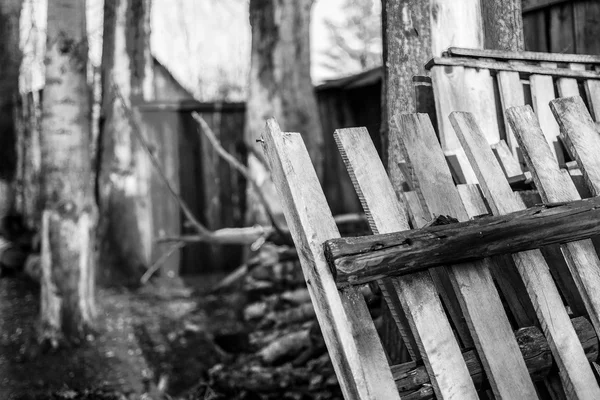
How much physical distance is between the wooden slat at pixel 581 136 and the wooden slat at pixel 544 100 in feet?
1.79

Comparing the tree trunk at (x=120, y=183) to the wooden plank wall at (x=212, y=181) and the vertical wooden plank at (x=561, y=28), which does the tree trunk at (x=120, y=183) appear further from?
the vertical wooden plank at (x=561, y=28)

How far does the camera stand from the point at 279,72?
6.91 metres

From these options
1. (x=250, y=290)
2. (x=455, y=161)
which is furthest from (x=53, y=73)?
(x=455, y=161)

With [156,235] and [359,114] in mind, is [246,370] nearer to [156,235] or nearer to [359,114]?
[156,235]

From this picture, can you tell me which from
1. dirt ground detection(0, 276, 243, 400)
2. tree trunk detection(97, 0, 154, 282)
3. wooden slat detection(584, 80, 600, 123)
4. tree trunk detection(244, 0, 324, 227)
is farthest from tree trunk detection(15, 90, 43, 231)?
wooden slat detection(584, 80, 600, 123)

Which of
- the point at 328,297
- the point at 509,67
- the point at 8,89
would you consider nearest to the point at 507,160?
the point at 509,67

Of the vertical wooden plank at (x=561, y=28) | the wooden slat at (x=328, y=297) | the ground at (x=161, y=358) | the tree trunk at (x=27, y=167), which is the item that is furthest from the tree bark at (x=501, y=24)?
the tree trunk at (x=27, y=167)

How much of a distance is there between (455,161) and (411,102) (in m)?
0.42

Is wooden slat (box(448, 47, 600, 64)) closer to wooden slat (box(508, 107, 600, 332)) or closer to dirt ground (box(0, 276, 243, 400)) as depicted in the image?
wooden slat (box(508, 107, 600, 332))

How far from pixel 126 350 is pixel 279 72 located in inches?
144

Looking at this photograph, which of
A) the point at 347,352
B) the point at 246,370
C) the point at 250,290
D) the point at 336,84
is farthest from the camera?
the point at 336,84

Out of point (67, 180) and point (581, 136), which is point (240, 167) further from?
point (581, 136)

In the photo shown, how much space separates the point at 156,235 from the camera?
25.0ft

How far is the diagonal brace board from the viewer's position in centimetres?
172
